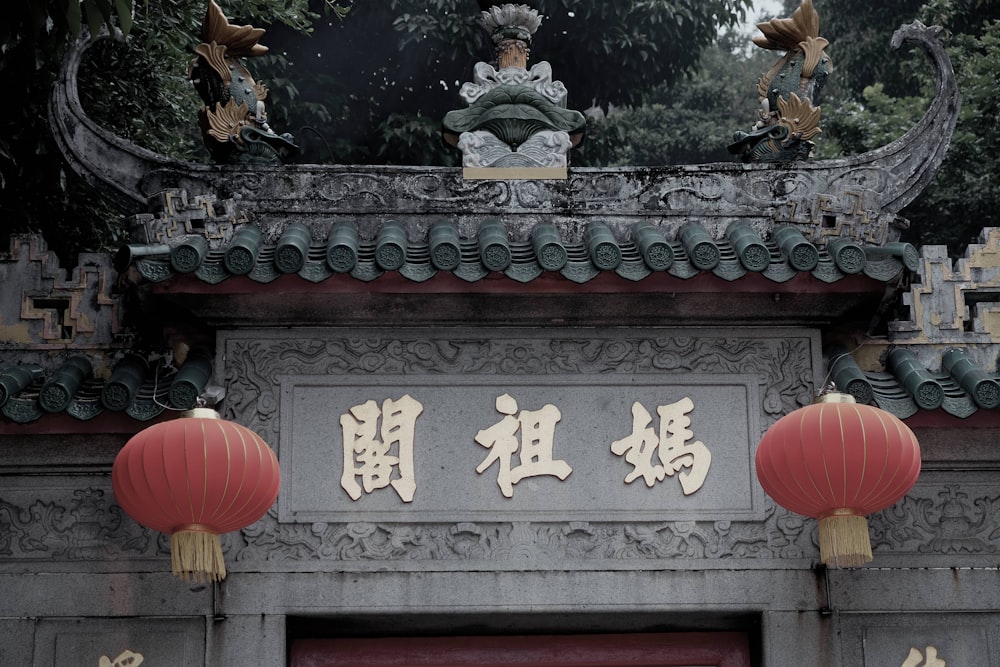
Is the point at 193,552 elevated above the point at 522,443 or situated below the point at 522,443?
below

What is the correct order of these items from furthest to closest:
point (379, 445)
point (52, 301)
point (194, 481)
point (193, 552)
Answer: point (52, 301) → point (379, 445) → point (193, 552) → point (194, 481)

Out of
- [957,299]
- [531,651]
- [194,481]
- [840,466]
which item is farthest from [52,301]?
[957,299]

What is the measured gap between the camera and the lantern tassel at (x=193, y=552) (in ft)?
20.6

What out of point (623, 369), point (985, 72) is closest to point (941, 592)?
point (623, 369)

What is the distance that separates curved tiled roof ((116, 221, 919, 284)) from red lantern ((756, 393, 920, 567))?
708 mm

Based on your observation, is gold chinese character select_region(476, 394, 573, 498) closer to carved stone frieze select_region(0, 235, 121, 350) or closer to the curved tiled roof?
the curved tiled roof

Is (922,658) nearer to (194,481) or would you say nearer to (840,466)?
(840,466)

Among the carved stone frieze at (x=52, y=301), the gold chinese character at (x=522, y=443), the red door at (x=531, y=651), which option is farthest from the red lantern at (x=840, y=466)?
the carved stone frieze at (x=52, y=301)

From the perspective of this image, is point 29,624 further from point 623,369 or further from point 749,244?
point 749,244

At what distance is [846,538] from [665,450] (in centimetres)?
102

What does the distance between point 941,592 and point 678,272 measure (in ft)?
6.22

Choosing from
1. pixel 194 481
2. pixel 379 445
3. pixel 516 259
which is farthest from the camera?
pixel 379 445

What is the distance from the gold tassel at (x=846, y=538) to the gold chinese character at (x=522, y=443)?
124 centimetres

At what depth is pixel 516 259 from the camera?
22.2 feet
